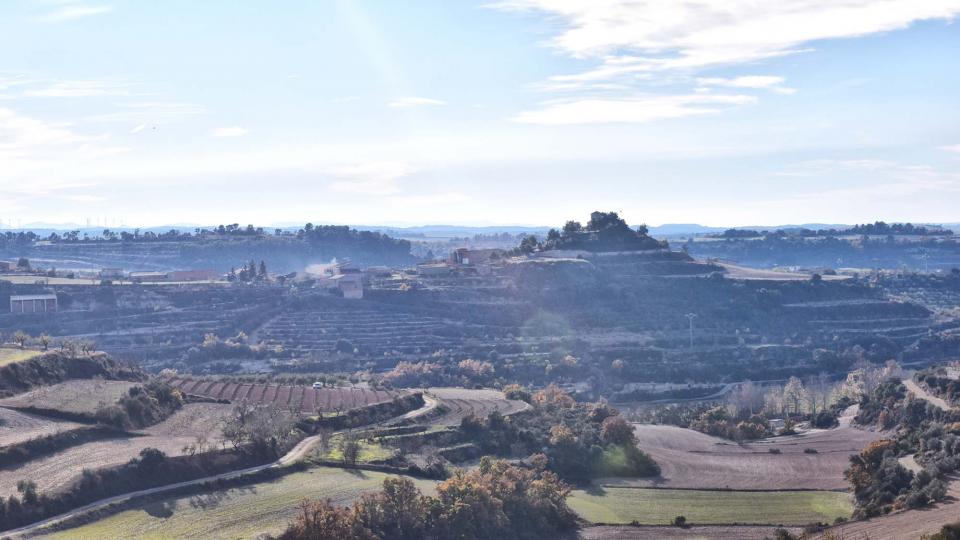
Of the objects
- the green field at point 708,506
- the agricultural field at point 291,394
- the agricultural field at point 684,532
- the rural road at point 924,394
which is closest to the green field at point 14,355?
the agricultural field at point 291,394

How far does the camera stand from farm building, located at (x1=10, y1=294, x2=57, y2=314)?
348 feet

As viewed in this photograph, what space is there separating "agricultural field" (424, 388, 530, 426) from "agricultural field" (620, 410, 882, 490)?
7626 mm

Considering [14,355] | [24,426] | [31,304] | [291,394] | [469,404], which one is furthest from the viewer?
[31,304]

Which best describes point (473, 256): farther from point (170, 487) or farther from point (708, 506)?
point (170, 487)

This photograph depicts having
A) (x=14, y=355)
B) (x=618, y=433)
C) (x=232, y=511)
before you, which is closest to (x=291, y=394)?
(x=14, y=355)

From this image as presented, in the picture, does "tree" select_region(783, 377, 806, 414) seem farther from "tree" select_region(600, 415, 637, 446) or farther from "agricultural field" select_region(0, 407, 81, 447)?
"agricultural field" select_region(0, 407, 81, 447)

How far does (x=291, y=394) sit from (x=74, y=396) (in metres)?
16.3

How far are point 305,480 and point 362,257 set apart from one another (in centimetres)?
13647

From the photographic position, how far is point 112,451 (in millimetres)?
48250

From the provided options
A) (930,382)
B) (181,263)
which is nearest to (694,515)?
(930,382)

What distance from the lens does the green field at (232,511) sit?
133 feet

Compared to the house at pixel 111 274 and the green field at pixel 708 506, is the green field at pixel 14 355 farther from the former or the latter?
the house at pixel 111 274

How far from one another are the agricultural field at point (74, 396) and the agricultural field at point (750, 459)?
23839 millimetres

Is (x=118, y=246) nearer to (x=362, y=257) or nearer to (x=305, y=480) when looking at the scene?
(x=362, y=257)
